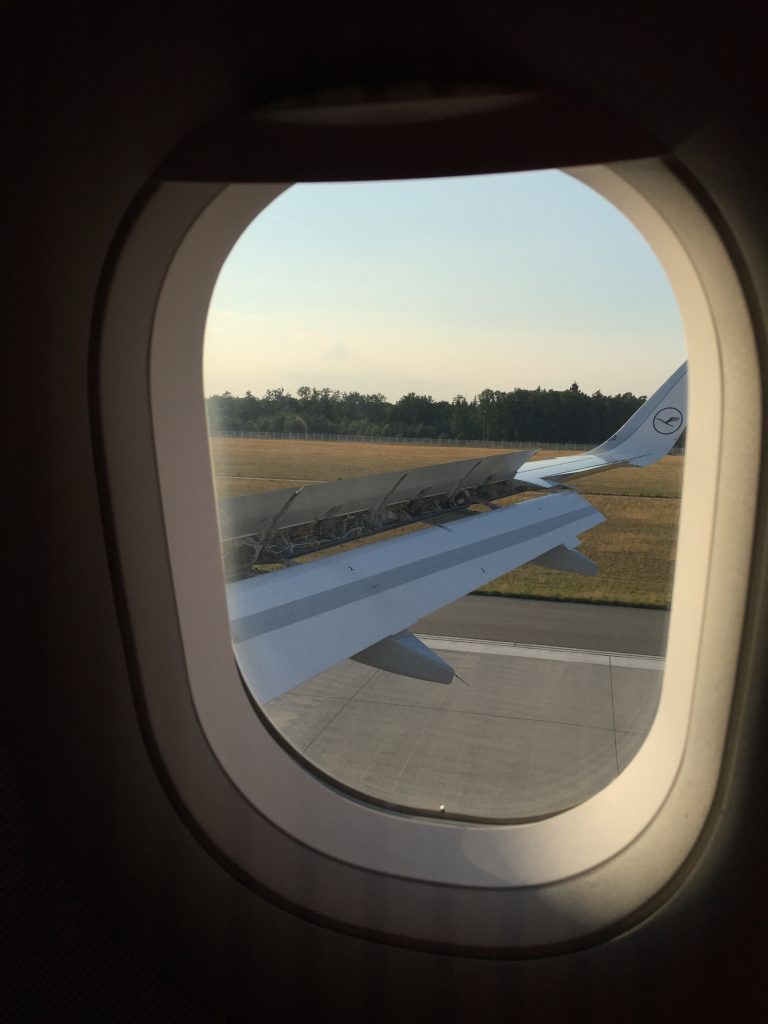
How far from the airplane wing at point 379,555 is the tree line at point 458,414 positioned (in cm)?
18

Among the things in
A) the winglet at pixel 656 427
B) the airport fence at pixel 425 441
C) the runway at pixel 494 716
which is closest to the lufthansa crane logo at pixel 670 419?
the winglet at pixel 656 427

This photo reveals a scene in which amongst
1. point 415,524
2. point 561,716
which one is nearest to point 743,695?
point 561,716

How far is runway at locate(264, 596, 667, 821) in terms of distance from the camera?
182 cm

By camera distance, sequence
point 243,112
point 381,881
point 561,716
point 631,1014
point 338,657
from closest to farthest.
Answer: point 243,112 < point 631,1014 < point 381,881 < point 338,657 < point 561,716

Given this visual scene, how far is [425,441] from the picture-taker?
1.62 metres

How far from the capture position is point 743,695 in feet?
3.19

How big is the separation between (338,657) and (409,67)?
4.37 feet

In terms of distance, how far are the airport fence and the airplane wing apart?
0.57 feet

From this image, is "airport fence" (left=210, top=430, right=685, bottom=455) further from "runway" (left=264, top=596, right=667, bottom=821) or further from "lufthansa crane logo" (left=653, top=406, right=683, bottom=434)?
"lufthansa crane logo" (left=653, top=406, right=683, bottom=434)

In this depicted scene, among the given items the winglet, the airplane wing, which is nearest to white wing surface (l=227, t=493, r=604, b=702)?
the airplane wing

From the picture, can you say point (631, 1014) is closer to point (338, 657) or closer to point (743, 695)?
point (743, 695)

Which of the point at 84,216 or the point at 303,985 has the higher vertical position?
the point at 84,216

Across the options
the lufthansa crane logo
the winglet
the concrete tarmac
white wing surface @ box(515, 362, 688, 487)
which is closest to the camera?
the winglet

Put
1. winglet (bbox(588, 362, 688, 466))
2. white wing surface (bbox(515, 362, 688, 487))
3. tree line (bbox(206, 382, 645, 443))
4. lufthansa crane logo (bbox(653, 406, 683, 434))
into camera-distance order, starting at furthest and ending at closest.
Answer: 1. white wing surface (bbox(515, 362, 688, 487))
2. lufthansa crane logo (bbox(653, 406, 683, 434))
3. winglet (bbox(588, 362, 688, 466))
4. tree line (bbox(206, 382, 645, 443))
